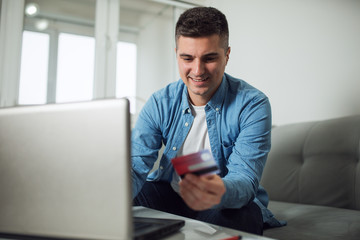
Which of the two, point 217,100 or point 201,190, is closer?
point 201,190

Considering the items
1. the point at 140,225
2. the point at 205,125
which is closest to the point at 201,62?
the point at 205,125

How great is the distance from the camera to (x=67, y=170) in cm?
51

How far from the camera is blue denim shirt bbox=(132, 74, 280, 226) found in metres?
0.96

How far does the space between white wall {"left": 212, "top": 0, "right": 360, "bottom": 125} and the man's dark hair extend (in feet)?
2.39

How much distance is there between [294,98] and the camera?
5.82 feet

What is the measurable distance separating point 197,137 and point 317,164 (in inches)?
23.8

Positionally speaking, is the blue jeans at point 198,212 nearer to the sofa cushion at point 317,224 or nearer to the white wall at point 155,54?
the sofa cushion at point 317,224

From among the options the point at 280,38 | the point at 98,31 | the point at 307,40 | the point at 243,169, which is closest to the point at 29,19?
the point at 98,31

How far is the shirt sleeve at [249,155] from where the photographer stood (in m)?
0.81

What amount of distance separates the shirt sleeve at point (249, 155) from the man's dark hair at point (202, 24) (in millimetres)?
271

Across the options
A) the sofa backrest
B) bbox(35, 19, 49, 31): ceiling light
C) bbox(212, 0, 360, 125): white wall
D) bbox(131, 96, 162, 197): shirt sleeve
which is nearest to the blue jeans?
bbox(131, 96, 162, 197): shirt sleeve

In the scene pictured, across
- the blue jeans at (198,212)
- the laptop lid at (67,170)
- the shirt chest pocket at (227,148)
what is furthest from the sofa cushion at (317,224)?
the laptop lid at (67,170)

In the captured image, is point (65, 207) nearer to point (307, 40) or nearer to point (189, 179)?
point (189, 179)

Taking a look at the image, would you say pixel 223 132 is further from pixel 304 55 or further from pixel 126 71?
pixel 126 71
